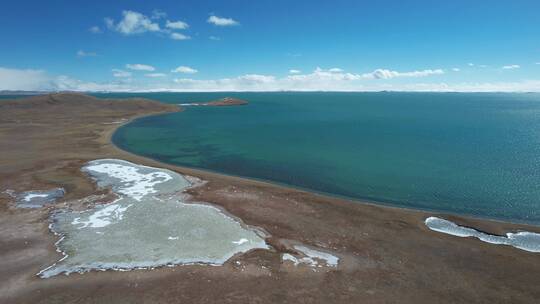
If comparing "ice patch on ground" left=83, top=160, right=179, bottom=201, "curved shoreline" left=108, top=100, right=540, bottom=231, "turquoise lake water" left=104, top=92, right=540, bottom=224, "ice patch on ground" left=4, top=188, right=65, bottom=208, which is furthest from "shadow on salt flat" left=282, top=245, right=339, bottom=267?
"ice patch on ground" left=4, top=188, right=65, bottom=208

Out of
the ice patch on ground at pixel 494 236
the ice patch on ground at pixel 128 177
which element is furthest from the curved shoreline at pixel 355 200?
the ice patch on ground at pixel 128 177

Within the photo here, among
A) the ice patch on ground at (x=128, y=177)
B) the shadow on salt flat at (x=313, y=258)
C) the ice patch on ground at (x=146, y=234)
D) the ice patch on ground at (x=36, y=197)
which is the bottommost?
the shadow on salt flat at (x=313, y=258)

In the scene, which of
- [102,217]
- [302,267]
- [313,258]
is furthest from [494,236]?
[102,217]

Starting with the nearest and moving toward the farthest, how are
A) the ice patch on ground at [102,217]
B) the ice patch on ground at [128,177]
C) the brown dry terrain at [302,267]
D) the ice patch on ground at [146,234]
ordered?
1. the brown dry terrain at [302,267]
2. the ice patch on ground at [146,234]
3. the ice patch on ground at [102,217]
4. the ice patch on ground at [128,177]

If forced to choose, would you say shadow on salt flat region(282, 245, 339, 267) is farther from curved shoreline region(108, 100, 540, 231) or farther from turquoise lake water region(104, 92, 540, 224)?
turquoise lake water region(104, 92, 540, 224)

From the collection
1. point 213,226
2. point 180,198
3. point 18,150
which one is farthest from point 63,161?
point 213,226

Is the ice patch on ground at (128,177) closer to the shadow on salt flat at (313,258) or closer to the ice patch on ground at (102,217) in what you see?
the ice patch on ground at (102,217)
